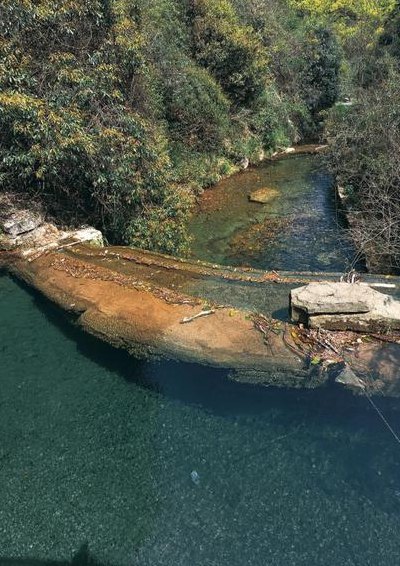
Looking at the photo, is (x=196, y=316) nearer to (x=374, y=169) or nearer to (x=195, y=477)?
(x=195, y=477)

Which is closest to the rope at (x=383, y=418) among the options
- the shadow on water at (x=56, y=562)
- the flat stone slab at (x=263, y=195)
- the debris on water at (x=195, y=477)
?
the debris on water at (x=195, y=477)

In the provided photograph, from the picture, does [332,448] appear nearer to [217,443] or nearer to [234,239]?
[217,443]

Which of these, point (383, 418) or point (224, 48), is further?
point (224, 48)

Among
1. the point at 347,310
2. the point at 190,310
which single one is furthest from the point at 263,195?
the point at 347,310

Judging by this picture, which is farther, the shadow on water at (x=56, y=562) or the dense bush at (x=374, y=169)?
the dense bush at (x=374, y=169)

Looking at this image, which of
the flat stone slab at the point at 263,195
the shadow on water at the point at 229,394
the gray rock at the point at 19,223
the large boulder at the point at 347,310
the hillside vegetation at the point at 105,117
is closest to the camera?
the shadow on water at the point at 229,394

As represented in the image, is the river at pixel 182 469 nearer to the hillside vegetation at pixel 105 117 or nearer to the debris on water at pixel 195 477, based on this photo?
the debris on water at pixel 195 477
